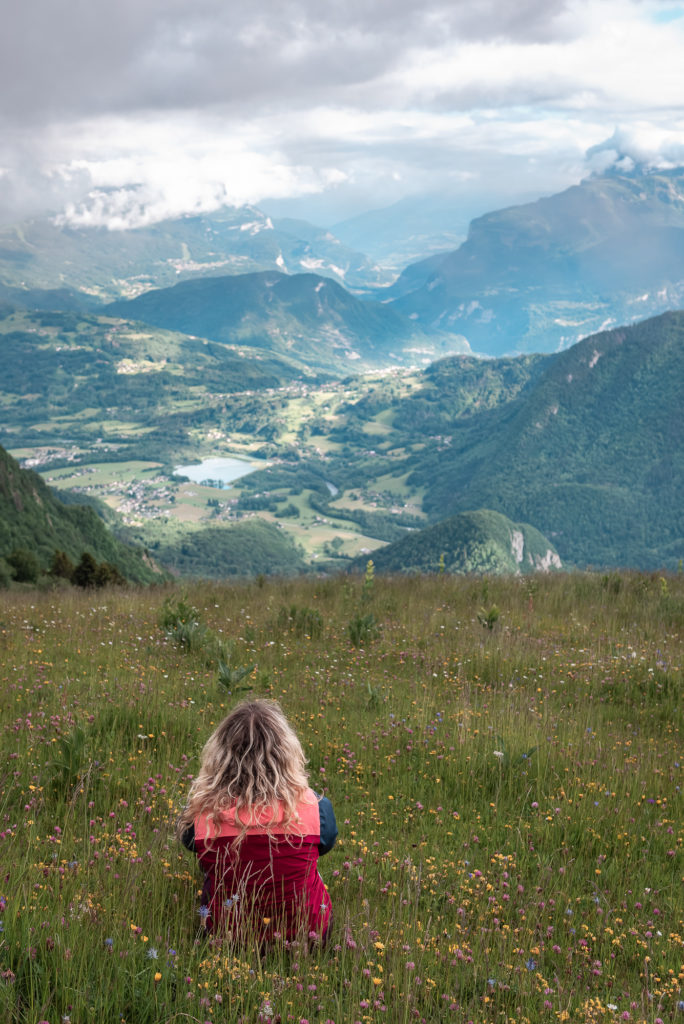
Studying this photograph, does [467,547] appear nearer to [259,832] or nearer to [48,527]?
[48,527]

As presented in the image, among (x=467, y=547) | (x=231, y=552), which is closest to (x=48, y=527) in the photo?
(x=467, y=547)

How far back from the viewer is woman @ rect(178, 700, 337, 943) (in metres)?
3.39

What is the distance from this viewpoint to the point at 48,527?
70.2 metres

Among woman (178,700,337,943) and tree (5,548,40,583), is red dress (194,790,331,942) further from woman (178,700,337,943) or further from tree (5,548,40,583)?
tree (5,548,40,583)

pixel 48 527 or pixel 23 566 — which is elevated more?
pixel 48 527

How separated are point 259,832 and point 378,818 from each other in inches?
73.0

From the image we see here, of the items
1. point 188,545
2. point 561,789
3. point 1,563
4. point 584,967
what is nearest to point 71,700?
point 561,789

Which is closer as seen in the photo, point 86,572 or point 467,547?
point 86,572

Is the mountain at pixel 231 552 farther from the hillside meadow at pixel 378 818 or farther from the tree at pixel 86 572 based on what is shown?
the hillside meadow at pixel 378 818

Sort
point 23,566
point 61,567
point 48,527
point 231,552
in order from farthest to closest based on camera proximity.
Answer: point 231,552 < point 48,527 < point 61,567 < point 23,566

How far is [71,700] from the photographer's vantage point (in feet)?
21.9

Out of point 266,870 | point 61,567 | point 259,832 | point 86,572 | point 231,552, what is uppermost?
point 259,832

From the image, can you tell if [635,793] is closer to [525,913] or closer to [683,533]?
[525,913]

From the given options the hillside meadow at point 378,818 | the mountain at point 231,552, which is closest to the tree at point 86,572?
the hillside meadow at point 378,818
